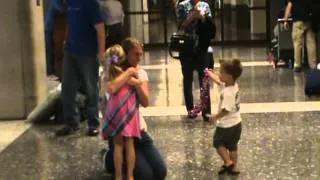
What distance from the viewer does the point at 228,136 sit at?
5.63 meters

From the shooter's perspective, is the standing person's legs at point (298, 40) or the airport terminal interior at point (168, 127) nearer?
the airport terminal interior at point (168, 127)

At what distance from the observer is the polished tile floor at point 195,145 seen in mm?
5859

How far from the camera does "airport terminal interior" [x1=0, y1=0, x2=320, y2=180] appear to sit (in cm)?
596

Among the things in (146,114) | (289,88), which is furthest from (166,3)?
(146,114)

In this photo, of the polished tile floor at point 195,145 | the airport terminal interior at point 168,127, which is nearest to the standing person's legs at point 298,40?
the airport terminal interior at point 168,127

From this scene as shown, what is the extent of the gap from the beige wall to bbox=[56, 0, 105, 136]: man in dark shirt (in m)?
1.14

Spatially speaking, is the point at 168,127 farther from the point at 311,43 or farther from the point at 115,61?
the point at 311,43

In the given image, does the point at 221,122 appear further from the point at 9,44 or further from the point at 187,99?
the point at 9,44

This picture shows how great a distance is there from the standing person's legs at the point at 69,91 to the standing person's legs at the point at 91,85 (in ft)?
0.32

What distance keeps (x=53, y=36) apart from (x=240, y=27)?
1066 centimetres

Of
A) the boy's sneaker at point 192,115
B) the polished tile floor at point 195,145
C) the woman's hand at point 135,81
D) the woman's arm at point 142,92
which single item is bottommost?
the polished tile floor at point 195,145

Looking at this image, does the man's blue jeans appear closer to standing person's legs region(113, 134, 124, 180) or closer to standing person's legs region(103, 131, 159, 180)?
standing person's legs region(103, 131, 159, 180)

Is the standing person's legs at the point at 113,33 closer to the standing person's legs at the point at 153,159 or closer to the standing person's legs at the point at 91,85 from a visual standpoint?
the standing person's legs at the point at 91,85

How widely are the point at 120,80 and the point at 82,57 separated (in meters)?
2.19
